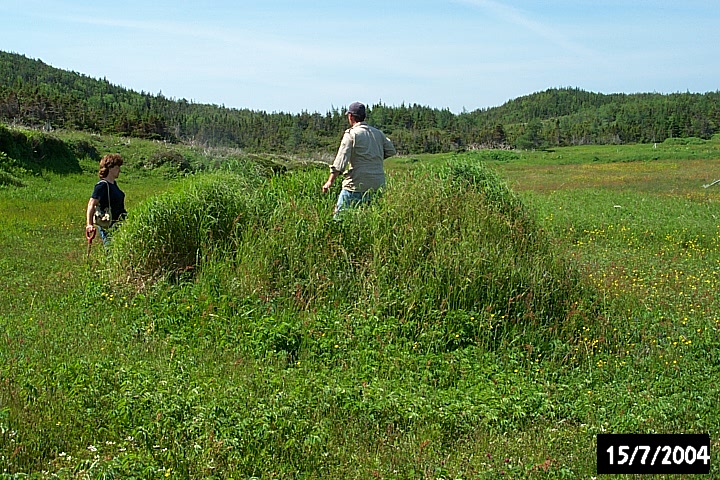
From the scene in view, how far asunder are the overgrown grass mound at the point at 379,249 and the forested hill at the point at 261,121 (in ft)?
142

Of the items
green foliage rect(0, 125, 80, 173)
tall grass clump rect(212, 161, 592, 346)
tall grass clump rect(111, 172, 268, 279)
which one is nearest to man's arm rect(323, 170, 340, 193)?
tall grass clump rect(212, 161, 592, 346)

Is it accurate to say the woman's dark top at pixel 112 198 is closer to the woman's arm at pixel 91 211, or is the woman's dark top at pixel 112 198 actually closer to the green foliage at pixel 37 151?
the woman's arm at pixel 91 211

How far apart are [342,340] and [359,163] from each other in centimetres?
310

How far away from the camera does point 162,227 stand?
26.8 ft

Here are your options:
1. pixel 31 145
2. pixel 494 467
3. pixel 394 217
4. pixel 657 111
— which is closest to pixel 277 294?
pixel 394 217

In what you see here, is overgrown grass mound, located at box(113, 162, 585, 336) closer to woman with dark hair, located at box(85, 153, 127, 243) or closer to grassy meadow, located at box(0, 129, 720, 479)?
grassy meadow, located at box(0, 129, 720, 479)

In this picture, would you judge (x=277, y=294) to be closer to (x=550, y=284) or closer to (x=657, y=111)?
(x=550, y=284)

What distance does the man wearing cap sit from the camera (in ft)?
28.0

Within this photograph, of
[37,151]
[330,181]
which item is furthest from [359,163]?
[37,151]

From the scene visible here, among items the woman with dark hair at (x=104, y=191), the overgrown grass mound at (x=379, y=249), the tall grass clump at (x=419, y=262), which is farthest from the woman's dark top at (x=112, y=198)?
the tall grass clump at (x=419, y=262)

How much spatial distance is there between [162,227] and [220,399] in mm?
3817

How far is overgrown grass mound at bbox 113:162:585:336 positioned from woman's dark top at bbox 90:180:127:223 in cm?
69

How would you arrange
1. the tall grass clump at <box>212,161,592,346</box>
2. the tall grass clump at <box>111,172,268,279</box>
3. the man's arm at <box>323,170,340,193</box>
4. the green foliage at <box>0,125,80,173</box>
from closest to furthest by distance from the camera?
1. the tall grass clump at <box>212,161,592,346</box>
2. the tall grass clump at <box>111,172,268,279</box>
3. the man's arm at <box>323,170,340,193</box>
4. the green foliage at <box>0,125,80,173</box>

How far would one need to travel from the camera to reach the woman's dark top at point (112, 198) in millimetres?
8836
